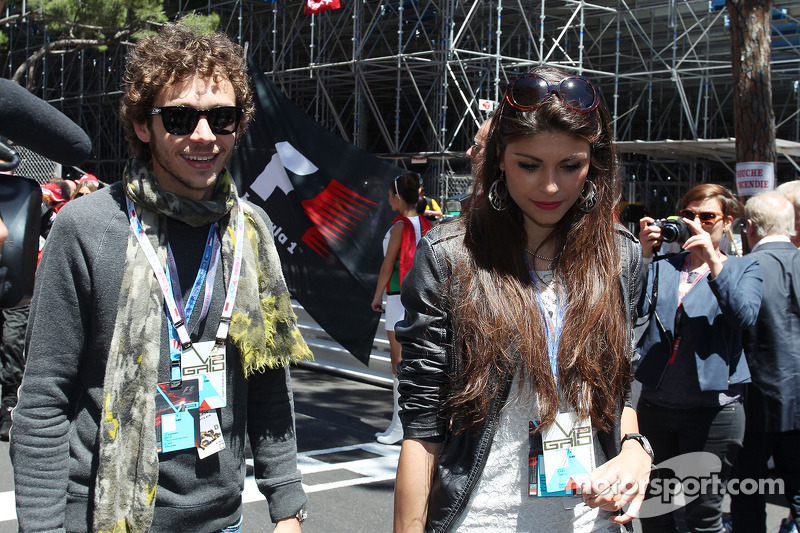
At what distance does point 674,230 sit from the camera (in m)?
3.80

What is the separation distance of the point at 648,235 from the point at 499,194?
6.26ft

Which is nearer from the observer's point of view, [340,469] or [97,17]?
[340,469]

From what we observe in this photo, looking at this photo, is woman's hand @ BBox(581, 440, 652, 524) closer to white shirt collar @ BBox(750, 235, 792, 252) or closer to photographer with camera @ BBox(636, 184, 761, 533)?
photographer with camera @ BBox(636, 184, 761, 533)

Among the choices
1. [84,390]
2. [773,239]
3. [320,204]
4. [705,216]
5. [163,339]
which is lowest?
[84,390]

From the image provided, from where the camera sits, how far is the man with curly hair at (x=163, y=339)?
6.21 ft

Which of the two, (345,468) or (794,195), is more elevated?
(794,195)

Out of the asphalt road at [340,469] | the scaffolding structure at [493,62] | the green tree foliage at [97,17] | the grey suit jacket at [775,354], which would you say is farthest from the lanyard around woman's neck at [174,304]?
the green tree foliage at [97,17]

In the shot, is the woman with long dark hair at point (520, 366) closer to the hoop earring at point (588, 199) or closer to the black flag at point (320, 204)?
the hoop earring at point (588, 199)

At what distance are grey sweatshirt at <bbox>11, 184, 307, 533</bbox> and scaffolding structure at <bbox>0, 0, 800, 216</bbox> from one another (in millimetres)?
15311

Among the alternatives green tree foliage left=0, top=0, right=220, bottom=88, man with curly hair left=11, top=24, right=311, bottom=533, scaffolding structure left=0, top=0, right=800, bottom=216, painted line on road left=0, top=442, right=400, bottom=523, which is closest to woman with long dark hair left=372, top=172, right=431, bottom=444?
painted line on road left=0, top=442, right=400, bottom=523

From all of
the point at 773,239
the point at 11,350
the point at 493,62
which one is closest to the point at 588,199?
the point at 773,239

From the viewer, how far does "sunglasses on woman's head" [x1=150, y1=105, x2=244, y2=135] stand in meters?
2.06

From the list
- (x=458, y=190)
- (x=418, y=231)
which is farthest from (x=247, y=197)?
(x=458, y=190)

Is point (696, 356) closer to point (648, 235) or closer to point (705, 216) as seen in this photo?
point (648, 235)
